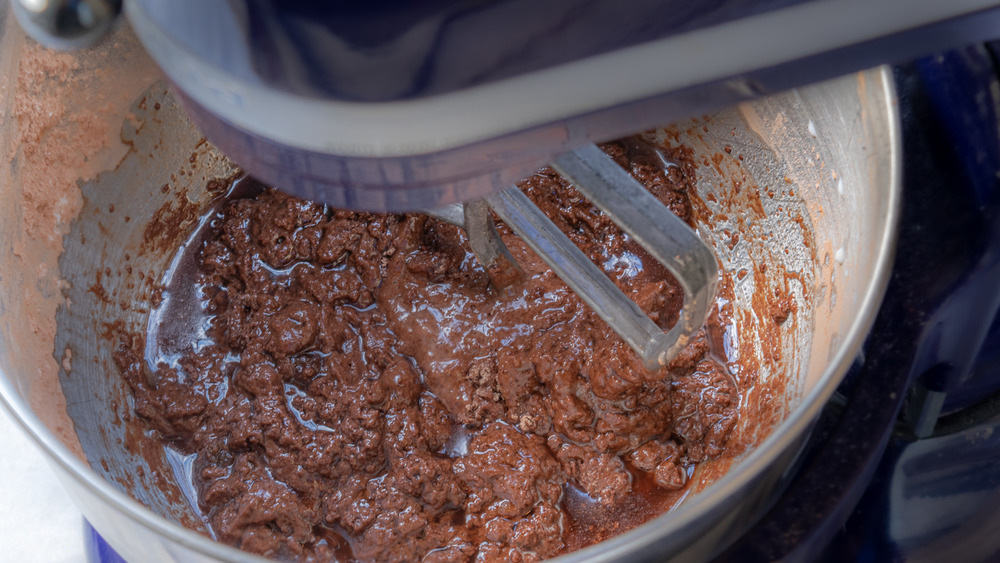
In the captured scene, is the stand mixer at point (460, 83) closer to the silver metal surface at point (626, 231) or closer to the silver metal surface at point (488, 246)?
the silver metal surface at point (626, 231)

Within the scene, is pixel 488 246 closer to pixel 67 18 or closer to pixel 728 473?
pixel 728 473

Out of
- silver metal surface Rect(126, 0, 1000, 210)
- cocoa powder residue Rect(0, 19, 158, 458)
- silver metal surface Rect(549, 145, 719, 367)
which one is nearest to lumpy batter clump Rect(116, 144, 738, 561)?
cocoa powder residue Rect(0, 19, 158, 458)

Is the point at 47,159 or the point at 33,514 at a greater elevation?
the point at 47,159

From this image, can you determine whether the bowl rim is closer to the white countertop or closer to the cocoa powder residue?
the cocoa powder residue

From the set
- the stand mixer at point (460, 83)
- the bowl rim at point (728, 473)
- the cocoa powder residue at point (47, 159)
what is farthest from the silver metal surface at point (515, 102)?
the cocoa powder residue at point (47, 159)

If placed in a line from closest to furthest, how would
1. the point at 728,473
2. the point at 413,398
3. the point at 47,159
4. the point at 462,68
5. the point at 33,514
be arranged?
1. the point at 462,68
2. the point at 728,473
3. the point at 47,159
4. the point at 413,398
5. the point at 33,514

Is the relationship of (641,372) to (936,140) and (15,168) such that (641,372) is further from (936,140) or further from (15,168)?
(15,168)

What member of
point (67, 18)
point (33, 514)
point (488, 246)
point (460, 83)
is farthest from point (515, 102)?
point (33, 514)
